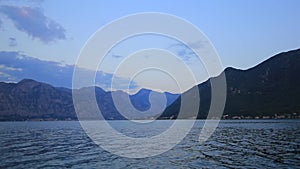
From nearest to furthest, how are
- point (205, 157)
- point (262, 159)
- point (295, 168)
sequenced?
point (295, 168), point (262, 159), point (205, 157)

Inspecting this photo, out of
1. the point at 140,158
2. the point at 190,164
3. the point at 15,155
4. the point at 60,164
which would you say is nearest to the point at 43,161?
the point at 60,164

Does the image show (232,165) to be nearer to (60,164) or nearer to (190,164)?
(190,164)

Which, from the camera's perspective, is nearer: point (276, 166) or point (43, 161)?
point (276, 166)

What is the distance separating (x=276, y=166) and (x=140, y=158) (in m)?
18.2

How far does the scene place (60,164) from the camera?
38406mm

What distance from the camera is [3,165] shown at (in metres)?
38.3

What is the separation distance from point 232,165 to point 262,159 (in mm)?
6797

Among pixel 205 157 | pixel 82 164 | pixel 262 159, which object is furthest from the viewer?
pixel 205 157

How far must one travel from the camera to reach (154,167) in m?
36.4

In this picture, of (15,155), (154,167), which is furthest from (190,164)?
(15,155)

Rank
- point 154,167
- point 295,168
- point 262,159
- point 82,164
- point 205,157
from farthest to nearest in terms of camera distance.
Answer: point 205,157
point 262,159
point 82,164
point 154,167
point 295,168

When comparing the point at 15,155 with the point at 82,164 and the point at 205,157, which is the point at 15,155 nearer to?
the point at 82,164

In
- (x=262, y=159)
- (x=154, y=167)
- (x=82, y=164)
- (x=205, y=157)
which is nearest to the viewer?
(x=154, y=167)

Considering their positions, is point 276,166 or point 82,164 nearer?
point 276,166
